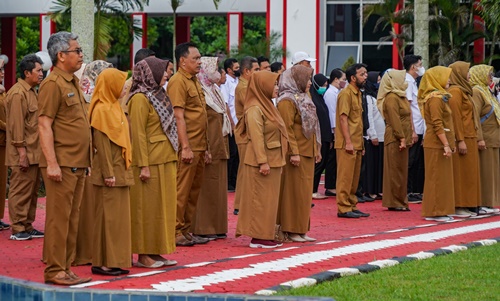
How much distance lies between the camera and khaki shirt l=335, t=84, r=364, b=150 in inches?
630

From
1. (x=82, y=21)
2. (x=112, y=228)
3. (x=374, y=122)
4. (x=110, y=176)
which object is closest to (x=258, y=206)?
(x=112, y=228)

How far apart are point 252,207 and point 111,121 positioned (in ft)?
8.92

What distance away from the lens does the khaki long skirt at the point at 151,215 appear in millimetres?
10898

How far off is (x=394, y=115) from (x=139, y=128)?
6.71 metres

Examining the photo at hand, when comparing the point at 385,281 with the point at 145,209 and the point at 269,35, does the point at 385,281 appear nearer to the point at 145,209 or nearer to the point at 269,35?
the point at 145,209

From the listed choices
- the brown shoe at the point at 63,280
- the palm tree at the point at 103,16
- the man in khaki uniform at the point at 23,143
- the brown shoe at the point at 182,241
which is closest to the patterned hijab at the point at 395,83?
the brown shoe at the point at 182,241

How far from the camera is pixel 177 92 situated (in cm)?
1250

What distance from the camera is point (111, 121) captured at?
10.2 meters

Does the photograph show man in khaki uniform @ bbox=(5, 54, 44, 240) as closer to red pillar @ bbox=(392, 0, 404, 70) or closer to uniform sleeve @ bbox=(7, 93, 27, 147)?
uniform sleeve @ bbox=(7, 93, 27, 147)

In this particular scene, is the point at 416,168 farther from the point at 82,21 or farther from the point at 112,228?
the point at 112,228

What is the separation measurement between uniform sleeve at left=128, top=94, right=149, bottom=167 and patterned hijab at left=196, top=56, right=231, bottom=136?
7.97 feet

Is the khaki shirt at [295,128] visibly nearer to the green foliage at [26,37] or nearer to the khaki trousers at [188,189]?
the khaki trousers at [188,189]

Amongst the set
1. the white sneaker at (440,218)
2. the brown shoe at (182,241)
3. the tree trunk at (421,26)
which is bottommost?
the brown shoe at (182,241)

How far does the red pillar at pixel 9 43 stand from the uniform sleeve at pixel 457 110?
2981cm
